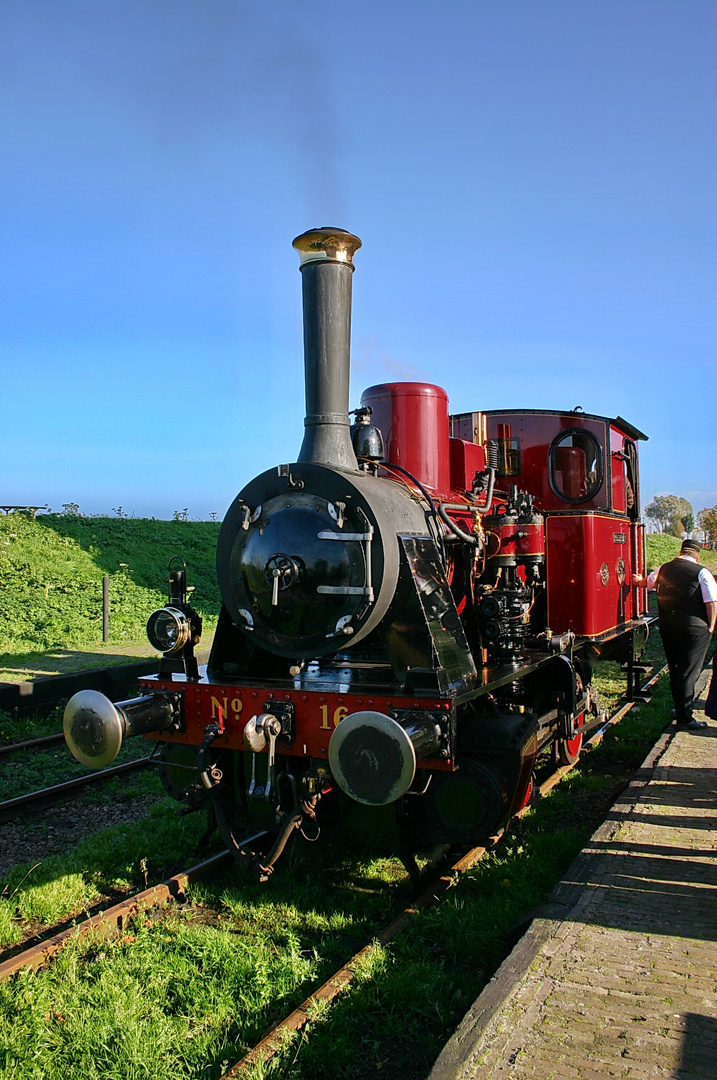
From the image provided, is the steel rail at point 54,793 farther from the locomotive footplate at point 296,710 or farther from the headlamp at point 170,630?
the locomotive footplate at point 296,710

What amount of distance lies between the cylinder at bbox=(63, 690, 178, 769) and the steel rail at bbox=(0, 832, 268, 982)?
699mm

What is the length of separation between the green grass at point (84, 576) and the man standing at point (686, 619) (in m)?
8.52

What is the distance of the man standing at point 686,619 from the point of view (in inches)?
270

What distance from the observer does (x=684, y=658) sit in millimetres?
6969

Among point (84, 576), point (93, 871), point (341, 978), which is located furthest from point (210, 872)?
point (84, 576)

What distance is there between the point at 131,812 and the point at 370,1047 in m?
3.23

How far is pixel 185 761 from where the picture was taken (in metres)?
4.31

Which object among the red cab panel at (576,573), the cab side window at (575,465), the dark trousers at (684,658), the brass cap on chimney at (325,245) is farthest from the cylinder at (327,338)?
the dark trousers at (684,658)

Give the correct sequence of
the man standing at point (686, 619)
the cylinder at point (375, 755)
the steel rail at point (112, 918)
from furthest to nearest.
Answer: the man standing at point (686, 619) < the steel rail at point (112, 918) < the cylinder at point (375, 755)

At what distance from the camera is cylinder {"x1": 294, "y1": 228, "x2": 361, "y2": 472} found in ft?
14.2

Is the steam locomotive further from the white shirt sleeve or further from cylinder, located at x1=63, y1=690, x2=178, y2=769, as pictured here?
the white shirt sleeve

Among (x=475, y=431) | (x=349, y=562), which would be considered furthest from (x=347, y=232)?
(x=475, y=431)

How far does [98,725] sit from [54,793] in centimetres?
248

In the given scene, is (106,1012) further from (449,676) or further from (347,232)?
(347,232)
